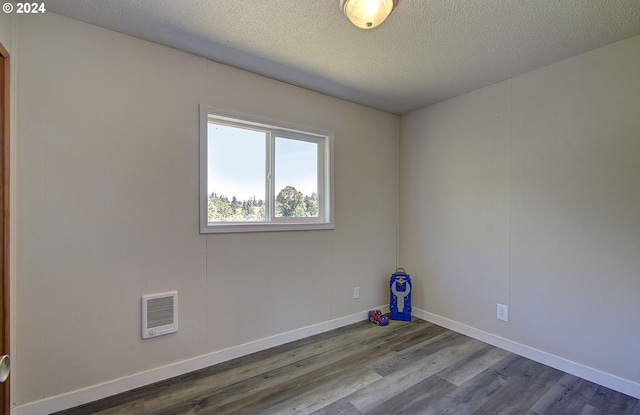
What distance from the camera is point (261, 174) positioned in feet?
8.36

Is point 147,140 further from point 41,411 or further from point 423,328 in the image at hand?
point 423,328

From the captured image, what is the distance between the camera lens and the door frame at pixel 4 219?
138cm

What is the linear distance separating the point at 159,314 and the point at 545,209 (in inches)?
118

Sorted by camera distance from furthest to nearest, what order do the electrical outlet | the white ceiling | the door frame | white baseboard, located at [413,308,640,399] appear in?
1. the electrical outlet
2. white baseboard, located at [413,308,640,399]
3. the white ceiling
4. the door frame

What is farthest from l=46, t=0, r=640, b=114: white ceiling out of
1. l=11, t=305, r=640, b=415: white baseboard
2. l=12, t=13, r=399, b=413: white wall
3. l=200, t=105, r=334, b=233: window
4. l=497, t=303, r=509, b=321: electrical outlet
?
l=11, t=305, r=640, b=415: white baseboard

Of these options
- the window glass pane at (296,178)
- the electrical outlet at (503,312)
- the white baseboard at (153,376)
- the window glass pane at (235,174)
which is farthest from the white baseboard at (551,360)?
the window glass pane at (235,174)

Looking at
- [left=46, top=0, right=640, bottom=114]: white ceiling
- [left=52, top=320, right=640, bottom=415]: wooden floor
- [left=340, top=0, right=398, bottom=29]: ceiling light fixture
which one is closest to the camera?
[left=340, top=0, right=398, bottom=29]: ceiling light fixture

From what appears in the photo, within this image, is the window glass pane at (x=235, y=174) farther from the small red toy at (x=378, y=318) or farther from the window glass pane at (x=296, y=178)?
the small red toy at (x=378, y=318)

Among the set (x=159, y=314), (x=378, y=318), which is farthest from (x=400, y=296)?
(x=159, y=314)

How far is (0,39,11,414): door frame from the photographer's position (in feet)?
4.54

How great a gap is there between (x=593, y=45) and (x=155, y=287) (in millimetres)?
3455

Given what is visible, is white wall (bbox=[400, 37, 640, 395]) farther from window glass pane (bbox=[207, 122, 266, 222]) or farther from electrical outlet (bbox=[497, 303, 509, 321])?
window glass pane (bbox=[207, 122, 266, 222])

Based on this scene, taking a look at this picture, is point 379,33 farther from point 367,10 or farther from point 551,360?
point 551,360

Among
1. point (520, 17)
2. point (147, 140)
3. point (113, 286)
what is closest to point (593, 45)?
point (520, 17)
